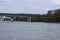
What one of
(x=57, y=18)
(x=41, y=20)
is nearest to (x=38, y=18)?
(x=41, y=20)

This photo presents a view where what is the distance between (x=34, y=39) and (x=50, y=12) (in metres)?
67.8

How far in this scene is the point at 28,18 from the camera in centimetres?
7694

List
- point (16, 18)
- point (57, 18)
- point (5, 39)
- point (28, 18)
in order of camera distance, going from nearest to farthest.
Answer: point (5, 39), point (57, 18), point (28, 18), point (16, 18)

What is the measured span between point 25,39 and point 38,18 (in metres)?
57.2

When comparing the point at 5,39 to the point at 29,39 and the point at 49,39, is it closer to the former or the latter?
the point at 29,39

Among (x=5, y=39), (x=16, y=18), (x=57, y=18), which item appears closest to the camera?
(x=5, y=39)

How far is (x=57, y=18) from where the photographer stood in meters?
69.3

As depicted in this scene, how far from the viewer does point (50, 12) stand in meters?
83.8

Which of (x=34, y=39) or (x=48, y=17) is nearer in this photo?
(x=34, y=39)

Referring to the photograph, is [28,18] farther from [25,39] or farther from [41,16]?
[25,39]

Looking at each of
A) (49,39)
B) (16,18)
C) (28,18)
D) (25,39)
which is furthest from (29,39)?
(16,18)

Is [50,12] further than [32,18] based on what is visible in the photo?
Yes

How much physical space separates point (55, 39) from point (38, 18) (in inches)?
2230

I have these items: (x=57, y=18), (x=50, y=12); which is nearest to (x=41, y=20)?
(x=57, y=18)
